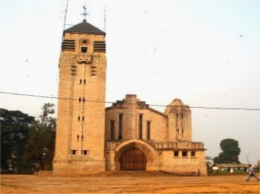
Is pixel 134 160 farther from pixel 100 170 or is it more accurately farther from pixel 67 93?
pixel 67 93

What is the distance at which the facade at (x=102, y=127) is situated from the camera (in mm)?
36438

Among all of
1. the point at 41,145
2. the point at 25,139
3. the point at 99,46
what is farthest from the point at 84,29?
the point at 25,139

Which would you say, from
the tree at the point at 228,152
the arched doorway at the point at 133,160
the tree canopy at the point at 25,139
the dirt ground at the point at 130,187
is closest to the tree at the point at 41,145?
the tree canopy at the point at 25,139

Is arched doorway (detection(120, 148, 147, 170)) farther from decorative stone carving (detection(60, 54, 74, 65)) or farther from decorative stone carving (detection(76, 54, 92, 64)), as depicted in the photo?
decorative stone carving (detection(60, 54, 74, 65))

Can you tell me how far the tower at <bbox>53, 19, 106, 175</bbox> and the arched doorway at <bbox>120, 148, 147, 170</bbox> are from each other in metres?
3.12

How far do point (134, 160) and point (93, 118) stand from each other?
264 inches

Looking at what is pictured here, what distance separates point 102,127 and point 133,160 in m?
5.34

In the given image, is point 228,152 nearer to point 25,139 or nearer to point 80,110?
point 25,139

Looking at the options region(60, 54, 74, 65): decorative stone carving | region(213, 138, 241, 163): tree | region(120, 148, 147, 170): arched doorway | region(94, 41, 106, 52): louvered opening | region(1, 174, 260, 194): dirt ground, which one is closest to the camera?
region(1, 174, 260, 194): dirt ground

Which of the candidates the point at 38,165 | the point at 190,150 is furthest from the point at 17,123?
the point at 190,150

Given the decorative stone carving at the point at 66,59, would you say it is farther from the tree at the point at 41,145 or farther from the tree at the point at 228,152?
the tree at the point at 228,152

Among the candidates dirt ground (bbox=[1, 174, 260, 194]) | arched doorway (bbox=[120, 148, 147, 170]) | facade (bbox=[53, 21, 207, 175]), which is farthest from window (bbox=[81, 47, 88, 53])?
dirt ground (bbox=[1, 174, 260, 194])

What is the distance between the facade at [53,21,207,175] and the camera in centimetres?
3644

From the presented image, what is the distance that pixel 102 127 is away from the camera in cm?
3738
